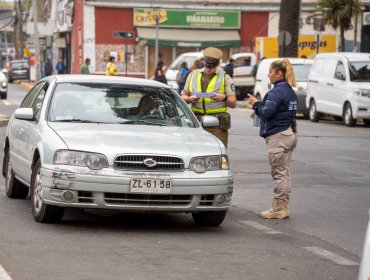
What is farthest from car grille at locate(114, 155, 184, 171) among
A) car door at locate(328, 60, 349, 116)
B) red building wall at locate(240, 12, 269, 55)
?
red building wall at locate(240, 12, 269, 55)

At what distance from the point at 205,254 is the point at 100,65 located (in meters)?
50.5

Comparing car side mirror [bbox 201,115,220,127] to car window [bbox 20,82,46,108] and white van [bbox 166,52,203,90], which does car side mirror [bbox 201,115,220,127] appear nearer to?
car window [bbox 20,82,46,108]

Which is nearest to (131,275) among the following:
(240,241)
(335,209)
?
(240,241)

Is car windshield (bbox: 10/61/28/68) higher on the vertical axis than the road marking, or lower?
lower

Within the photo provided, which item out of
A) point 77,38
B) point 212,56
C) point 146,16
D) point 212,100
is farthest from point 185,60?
point 212,56

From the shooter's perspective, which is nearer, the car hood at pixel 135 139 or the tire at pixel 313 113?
the car hood at pixel 135 139

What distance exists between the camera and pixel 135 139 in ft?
32.3

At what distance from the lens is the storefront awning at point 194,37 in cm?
5984

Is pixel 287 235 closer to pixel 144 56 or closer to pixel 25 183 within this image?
pixel 25 183

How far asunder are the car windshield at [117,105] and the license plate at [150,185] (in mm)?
1248

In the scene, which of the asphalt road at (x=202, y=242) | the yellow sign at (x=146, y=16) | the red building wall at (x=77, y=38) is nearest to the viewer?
the asphalt road at (x=202, y=242)

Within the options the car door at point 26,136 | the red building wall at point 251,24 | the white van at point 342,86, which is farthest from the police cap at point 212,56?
the red building wall at point 251,24

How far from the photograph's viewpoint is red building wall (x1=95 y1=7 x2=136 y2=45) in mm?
59312

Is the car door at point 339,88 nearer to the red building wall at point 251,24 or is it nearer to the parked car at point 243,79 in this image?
the parked car at point 243,79
